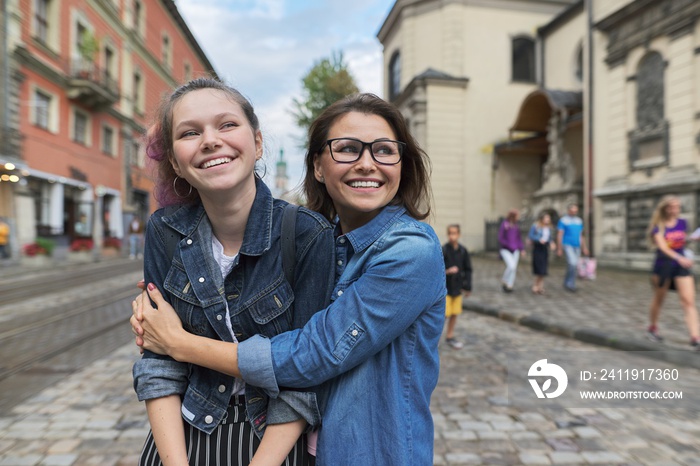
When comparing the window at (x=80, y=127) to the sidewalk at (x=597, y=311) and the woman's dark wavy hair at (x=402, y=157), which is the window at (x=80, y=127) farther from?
the woman's dark wavy hair at (x=402, y=157)

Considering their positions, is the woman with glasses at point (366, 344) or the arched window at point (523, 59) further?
the arched window at point (523, 59)

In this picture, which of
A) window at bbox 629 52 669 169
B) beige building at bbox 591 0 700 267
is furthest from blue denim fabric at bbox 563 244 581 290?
window at bbox 629 52 669 169

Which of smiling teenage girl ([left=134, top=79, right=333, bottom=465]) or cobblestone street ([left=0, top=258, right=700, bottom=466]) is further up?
smiling teenage girl ([left=134, top=79, right=333, bottom=465])

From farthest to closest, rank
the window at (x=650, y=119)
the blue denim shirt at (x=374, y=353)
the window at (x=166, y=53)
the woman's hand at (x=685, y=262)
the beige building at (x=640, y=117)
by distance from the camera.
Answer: the window at (x=166, y=53) → the window at (x=650, y=119) → the beige building at (x=640, y=117) → the woman's hand at (x=685, y=262) → the blue denim shirt at (x=374, y=353)

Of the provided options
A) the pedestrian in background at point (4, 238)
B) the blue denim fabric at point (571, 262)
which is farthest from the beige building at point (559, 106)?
the pedestrian in background at point (4, 238)

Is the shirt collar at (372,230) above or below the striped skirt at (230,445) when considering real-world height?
above

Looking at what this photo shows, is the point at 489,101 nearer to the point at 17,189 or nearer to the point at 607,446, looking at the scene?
the point at 17,189

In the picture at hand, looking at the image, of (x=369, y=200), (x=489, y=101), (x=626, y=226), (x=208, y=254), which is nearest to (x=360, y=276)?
(x=369, y=200)

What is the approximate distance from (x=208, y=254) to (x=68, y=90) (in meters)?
23.2

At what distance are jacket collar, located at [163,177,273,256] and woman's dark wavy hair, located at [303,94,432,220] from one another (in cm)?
27

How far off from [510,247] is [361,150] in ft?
30.8

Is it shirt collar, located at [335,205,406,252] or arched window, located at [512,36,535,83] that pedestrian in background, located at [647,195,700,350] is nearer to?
shirt collar, located at [335,205,406,252]

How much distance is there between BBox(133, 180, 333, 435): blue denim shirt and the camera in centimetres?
137

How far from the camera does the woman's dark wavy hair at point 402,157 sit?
1558 mm
